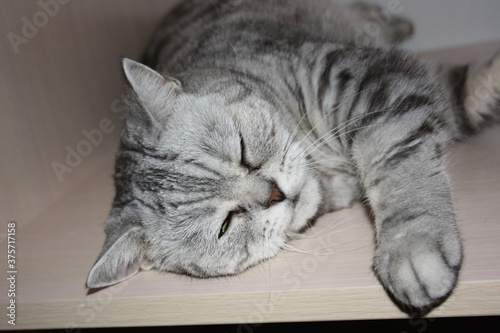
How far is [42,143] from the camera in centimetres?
132

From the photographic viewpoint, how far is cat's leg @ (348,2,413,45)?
181 centimetres

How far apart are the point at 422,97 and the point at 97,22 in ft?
Answer: 3.86

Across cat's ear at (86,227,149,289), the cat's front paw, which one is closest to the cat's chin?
the cat's front paw

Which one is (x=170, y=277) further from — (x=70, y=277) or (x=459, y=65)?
(x=459, y=65)

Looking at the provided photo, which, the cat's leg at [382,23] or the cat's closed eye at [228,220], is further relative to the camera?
the cat's leg at [382,23]

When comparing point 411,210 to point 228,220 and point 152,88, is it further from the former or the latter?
point 152,88

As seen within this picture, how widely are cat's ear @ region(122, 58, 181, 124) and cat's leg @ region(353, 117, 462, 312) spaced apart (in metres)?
0.44

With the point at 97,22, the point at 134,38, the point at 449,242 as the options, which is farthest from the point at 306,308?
the point at 134,38

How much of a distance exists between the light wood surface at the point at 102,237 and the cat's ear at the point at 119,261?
0.08ft

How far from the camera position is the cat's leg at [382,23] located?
1813 mm

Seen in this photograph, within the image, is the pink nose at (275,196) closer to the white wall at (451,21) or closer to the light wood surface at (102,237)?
the light wood surface at (102,237)

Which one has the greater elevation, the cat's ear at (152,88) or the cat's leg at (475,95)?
the cat's ear at (152,88)

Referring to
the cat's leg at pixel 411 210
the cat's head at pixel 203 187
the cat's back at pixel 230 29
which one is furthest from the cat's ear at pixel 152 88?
the cat's leg at pixel 411 210

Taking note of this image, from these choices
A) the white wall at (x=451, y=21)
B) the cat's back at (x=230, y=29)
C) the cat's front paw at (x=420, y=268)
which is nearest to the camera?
the cat's front paw at (x=420, y=268)
